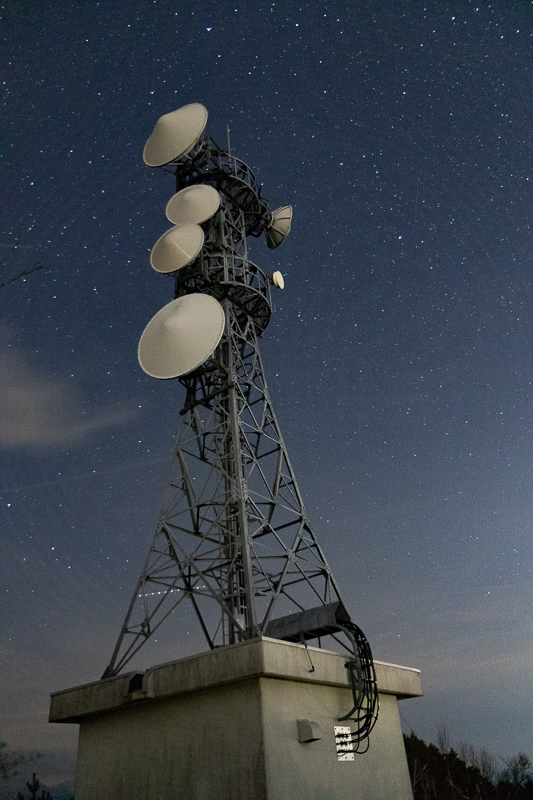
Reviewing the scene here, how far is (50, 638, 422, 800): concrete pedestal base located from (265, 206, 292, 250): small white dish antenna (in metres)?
15.4

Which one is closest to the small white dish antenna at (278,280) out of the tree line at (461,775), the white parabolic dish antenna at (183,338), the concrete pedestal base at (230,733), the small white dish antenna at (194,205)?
the small white dish antenna at (194,205)

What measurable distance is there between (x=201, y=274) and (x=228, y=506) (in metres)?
7.87

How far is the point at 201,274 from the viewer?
21.4 m

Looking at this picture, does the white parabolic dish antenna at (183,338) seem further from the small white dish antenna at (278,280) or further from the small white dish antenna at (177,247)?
the small white dish antenna at (278,280)

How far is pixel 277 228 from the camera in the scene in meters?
24.5

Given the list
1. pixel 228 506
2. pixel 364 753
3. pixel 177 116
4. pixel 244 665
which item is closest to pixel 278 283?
pixel 177 116

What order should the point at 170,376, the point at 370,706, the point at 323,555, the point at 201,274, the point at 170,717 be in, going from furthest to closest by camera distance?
the point at 201,274
the point at 323,555
the point at 170,376
the point at 370,706
the point at 170,717

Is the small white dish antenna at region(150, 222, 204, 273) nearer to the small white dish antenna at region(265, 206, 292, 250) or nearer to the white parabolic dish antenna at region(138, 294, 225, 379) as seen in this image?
the white parabolic dish antenna at region(138, 294, 225, 379)

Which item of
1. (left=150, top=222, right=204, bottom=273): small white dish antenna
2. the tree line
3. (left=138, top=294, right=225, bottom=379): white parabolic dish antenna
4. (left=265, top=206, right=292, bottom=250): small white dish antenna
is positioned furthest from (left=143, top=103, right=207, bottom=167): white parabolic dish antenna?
the tree line

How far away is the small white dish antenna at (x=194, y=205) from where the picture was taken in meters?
20.4

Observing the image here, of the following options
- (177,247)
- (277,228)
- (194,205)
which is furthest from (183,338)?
(277,228)

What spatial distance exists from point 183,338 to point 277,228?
8.91 meters

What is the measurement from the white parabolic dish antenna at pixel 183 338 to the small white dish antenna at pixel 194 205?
370 centimetres

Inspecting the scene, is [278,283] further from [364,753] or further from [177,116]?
[364,753]
